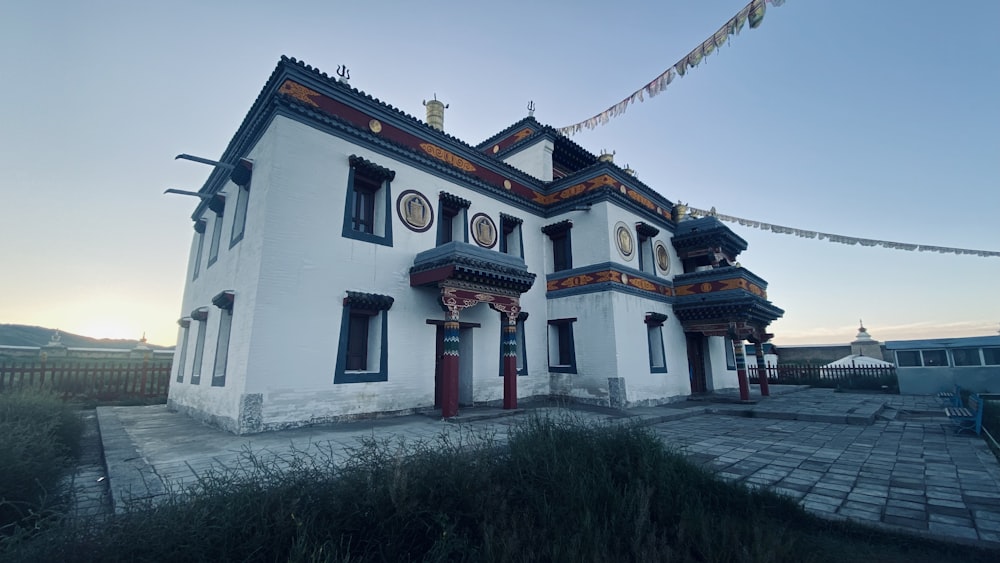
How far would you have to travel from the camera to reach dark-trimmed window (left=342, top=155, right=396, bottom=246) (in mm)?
10094

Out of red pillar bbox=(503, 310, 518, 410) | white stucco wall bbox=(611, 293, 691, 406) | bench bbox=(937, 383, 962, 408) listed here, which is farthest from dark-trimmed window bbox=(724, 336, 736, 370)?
red pillar bbox=(503, 310, 518, 410)

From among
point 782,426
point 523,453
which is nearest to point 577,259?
point 782,426

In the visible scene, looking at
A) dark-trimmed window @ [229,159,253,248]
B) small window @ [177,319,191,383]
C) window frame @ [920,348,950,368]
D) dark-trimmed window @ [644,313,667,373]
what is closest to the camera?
dark-trimmed window @ [229,159,253,248]

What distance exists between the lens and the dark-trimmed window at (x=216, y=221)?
12055 millimetres

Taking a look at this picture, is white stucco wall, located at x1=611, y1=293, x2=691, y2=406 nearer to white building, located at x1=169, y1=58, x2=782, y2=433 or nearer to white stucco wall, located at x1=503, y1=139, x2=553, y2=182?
white building, located at x1=169, y1=58, x2=782, y2=433

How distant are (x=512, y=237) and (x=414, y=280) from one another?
4.88m

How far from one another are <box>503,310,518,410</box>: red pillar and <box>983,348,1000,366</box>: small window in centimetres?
1852

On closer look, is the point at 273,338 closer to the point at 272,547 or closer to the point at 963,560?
the point at 272,547

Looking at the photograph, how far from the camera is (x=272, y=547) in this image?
279cm

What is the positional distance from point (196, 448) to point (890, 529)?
9235mm

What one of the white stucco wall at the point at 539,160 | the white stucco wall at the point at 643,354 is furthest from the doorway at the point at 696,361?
the white stucco wall at the point at 539,160

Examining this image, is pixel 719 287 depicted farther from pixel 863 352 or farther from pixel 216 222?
pixel 863 352

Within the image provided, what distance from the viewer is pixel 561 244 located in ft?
50.6

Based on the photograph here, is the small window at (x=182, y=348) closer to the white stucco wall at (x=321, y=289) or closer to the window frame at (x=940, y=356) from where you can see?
the white stucco wall at (x=321, y=289)
